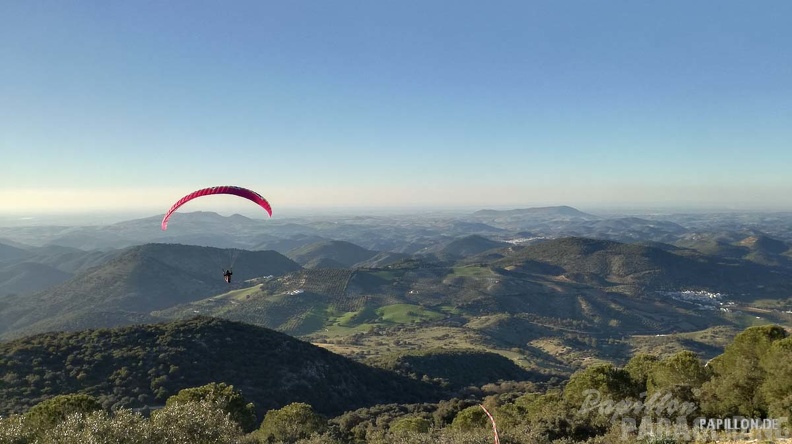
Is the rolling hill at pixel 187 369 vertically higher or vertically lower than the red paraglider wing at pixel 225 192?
lower

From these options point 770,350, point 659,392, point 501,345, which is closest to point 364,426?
point 659,392

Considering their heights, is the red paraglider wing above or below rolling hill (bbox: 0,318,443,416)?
above

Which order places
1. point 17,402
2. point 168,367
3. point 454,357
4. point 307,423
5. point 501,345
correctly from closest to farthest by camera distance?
point 307,423
point 17,402
point 168,367
point 454,357
point 501,345

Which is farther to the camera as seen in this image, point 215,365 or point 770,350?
point 215,365

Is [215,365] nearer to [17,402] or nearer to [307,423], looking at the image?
[17,402]

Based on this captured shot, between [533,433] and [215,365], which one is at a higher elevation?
[533,433]

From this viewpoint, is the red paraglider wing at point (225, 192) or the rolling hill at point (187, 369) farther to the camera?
the rolling hill at point (187, 369)

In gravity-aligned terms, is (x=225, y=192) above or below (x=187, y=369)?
above

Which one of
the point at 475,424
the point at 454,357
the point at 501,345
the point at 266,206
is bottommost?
the point at 501,345

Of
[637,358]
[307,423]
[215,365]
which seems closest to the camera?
[307,423]

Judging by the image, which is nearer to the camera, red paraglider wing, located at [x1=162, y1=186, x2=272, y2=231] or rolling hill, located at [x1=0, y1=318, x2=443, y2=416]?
red paraglider wing, located at [x1=162, y1=186, x2=272, y2=231]

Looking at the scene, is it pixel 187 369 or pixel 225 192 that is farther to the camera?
pixel 187 369
